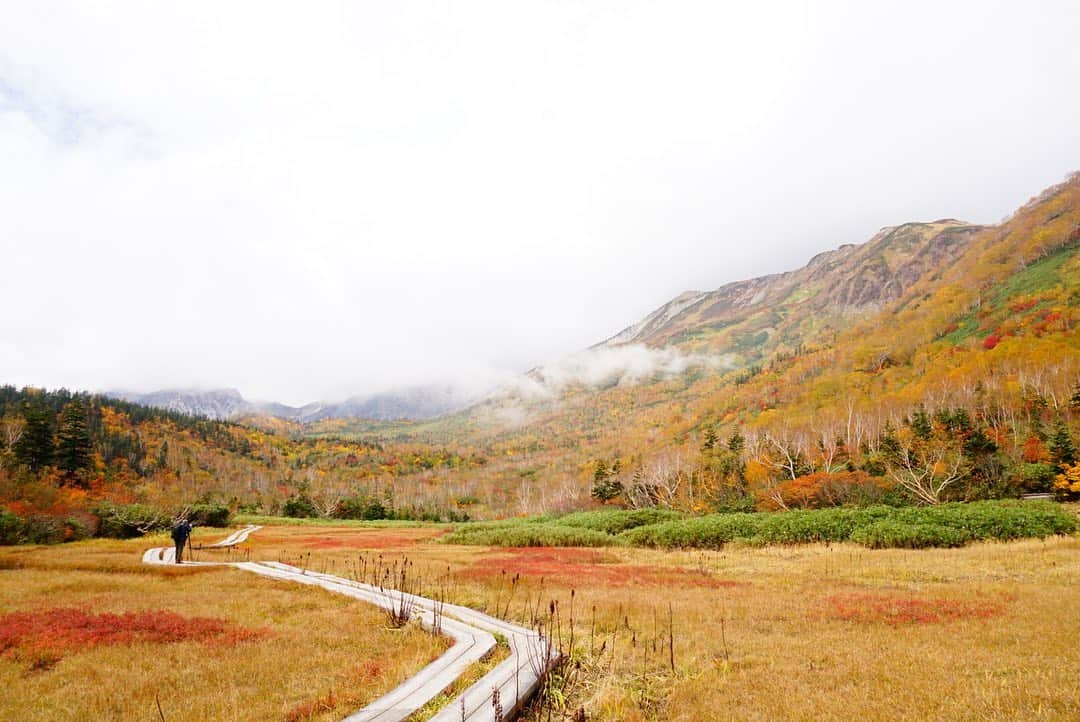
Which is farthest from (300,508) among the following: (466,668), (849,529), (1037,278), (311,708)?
(1037,278)

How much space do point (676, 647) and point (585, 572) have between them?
1565 cm

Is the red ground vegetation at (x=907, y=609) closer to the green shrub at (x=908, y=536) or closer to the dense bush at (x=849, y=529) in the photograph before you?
the green shrub at (x=908, y=536)

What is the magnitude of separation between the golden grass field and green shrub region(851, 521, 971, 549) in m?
5.92

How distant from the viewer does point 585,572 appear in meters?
28.6

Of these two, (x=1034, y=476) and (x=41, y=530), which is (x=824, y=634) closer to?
(x=41, y=530)

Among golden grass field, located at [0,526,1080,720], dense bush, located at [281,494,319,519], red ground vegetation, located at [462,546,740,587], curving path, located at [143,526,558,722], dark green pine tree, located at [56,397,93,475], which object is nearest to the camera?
curving path, located at [143,526,558,722]

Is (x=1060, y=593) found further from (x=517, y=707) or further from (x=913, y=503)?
(x=913, y=503)

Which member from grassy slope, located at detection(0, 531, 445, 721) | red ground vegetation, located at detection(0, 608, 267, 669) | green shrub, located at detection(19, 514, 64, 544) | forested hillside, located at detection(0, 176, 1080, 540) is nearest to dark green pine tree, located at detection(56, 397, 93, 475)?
forested hillside, located at detection(0, 176, 1080, 540)

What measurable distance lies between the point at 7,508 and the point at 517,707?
54286 millimetres

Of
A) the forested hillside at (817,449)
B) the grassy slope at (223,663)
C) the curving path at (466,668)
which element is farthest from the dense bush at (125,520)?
the curving path at (466,668)

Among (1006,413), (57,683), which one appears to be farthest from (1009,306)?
(57,683)

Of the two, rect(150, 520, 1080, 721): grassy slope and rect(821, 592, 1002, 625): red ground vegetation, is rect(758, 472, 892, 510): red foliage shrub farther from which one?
rect(821, 592, 1002, 625): red ground vegetation

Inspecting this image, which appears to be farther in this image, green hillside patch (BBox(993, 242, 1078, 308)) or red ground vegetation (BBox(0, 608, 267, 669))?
green hillside patch (BBox(993, 242, 1078, 308))

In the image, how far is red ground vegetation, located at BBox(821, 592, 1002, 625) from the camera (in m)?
14.8
